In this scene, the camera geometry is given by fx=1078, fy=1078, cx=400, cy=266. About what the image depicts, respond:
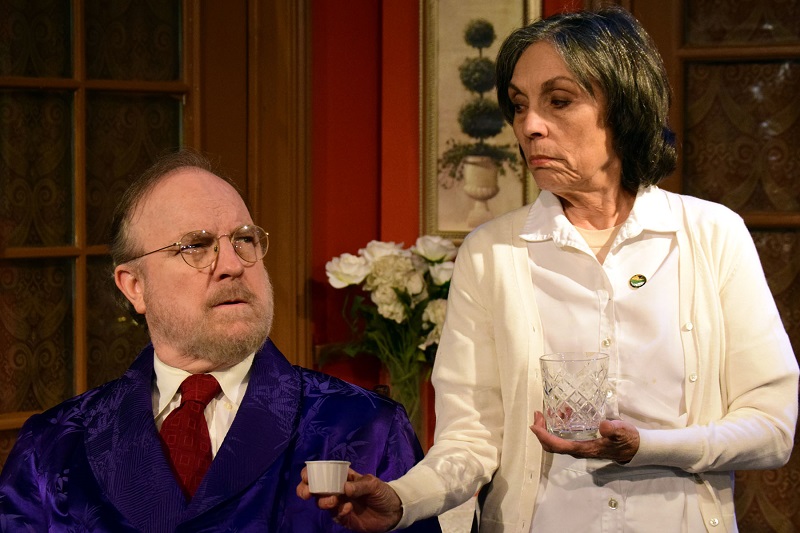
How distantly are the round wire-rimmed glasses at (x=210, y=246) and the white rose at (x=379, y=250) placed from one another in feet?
4.65

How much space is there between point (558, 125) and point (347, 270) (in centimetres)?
160

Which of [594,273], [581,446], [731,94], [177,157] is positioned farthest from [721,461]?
[731,94]

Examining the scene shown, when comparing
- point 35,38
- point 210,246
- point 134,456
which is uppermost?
point 35,38

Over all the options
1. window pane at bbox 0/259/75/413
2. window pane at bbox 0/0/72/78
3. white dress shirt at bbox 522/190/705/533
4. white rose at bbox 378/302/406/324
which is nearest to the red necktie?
white dress shirt at bbox 522/190/705/533

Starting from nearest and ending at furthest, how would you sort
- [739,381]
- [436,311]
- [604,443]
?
[604,443] → [739,381] → [436,311]

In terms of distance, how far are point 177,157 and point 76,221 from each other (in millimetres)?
1406

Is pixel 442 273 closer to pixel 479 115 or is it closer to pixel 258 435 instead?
pixel 479 115

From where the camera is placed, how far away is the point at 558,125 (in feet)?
6.04

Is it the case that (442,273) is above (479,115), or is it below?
below

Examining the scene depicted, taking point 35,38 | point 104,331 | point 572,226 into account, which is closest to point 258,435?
point 572,226

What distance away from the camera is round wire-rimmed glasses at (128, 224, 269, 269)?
1.86 m

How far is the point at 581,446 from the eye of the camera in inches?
63.4

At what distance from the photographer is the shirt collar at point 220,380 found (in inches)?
74.2

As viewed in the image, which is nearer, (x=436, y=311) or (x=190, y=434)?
(x=190, y=434)
